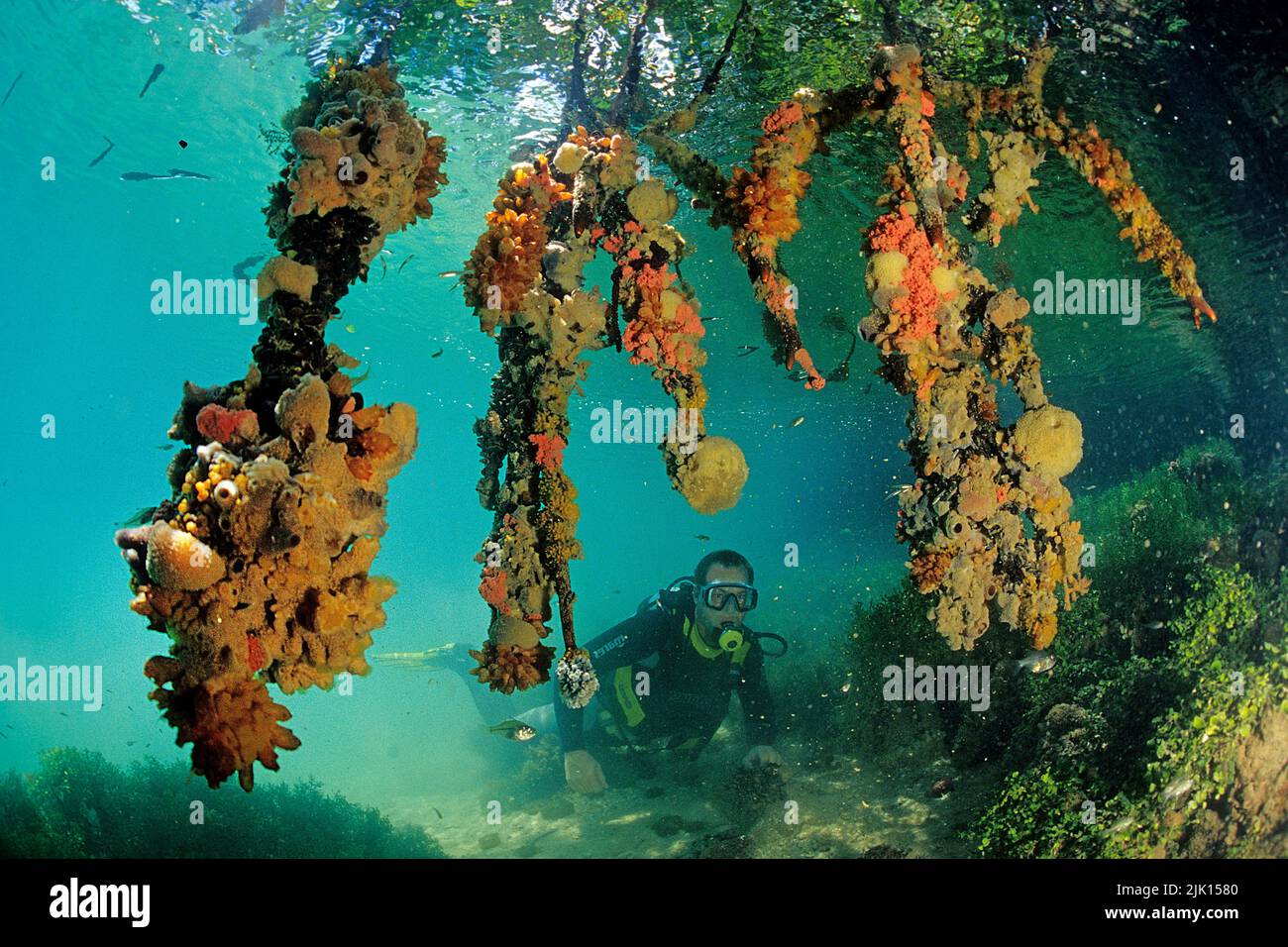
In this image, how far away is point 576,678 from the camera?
3.99 metres

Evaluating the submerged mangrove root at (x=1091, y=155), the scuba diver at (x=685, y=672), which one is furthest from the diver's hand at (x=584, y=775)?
the submerged mangrove root at (x=1091, y=155)

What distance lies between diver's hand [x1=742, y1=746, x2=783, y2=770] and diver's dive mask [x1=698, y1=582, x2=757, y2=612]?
2129mm

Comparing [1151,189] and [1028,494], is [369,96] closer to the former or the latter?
[1028,494]

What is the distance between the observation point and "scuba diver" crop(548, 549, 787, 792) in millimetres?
9695

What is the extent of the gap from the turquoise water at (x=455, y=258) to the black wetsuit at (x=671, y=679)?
1.97 m

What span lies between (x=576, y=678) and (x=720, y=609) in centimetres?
608

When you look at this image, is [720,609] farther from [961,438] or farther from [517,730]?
[961,438]

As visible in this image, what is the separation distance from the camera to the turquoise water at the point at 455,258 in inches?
387

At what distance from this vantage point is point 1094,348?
27.2 m

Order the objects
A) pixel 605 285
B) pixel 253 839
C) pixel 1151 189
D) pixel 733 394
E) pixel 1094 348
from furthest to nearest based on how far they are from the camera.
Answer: pixel 733 394, pixel 1094 348, pixel 605 285, pixel 1151 189, pixel 253 839

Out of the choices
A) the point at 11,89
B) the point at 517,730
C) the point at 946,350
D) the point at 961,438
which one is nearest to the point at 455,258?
the point at 11,89

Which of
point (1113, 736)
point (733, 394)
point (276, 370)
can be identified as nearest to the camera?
point (276, 370)

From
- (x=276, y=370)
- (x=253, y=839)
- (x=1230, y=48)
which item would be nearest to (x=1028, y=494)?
(x=276, y=370)
